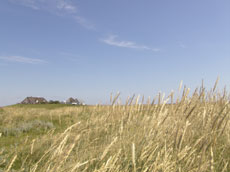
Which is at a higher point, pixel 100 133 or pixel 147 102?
pixel 147 102

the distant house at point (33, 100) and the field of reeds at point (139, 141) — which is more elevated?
the distant house at point (33, 100)

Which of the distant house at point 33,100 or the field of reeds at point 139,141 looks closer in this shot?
the field of reeds at point 139,141

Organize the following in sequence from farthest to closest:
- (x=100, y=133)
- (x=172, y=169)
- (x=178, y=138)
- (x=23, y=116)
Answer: (x=23, y=116) → (x=100, y=133) → (x=172, y=169) → (x=178, y=138)

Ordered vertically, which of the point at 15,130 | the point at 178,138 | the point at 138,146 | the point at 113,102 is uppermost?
the point at 113,102

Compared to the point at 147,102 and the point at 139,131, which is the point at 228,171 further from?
the point at 147,102

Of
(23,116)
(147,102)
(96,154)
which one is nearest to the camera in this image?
(96,154)

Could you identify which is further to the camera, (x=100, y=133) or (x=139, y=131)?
(x=100, y=133)

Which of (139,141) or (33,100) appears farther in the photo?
(33,100)

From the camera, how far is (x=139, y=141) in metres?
2.80

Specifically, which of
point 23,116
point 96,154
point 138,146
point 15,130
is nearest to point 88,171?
point 96,154

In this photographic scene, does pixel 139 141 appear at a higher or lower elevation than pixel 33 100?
lower

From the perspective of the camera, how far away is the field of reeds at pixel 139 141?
1.91 meters

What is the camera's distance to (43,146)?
5.22 meters

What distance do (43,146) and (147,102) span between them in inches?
108
